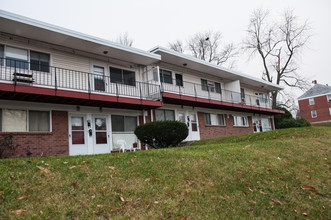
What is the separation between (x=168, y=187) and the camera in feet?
17.0

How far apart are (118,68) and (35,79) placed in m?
4.64

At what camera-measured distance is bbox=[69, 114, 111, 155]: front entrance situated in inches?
480

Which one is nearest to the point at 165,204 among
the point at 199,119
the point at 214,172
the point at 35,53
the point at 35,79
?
the point at 214,172

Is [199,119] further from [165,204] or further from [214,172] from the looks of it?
[165,204]

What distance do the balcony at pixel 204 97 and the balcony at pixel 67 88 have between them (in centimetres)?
141

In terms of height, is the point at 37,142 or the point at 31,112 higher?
the point at 31,112

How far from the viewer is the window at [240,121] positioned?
22.3m

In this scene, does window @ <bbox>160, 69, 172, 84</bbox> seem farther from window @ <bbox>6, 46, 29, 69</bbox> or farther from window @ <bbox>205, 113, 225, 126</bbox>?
window @ <bbox>6, 46, 29, 69</bbox>

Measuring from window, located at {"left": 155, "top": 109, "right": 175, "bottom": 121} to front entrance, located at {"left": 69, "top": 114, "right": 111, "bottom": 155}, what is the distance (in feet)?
11.5

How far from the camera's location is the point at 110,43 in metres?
13.2

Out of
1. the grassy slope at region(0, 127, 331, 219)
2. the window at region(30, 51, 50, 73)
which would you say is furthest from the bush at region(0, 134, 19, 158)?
the grassy slope at region(0, 127, 331, 219)

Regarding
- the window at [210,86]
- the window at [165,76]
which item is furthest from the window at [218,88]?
the window at [165,76]

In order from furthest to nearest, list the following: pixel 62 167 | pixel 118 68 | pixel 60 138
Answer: pixel 118 68, pixel 60 138, pixel 62 167

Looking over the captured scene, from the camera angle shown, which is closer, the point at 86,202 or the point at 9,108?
the point at 86,202
